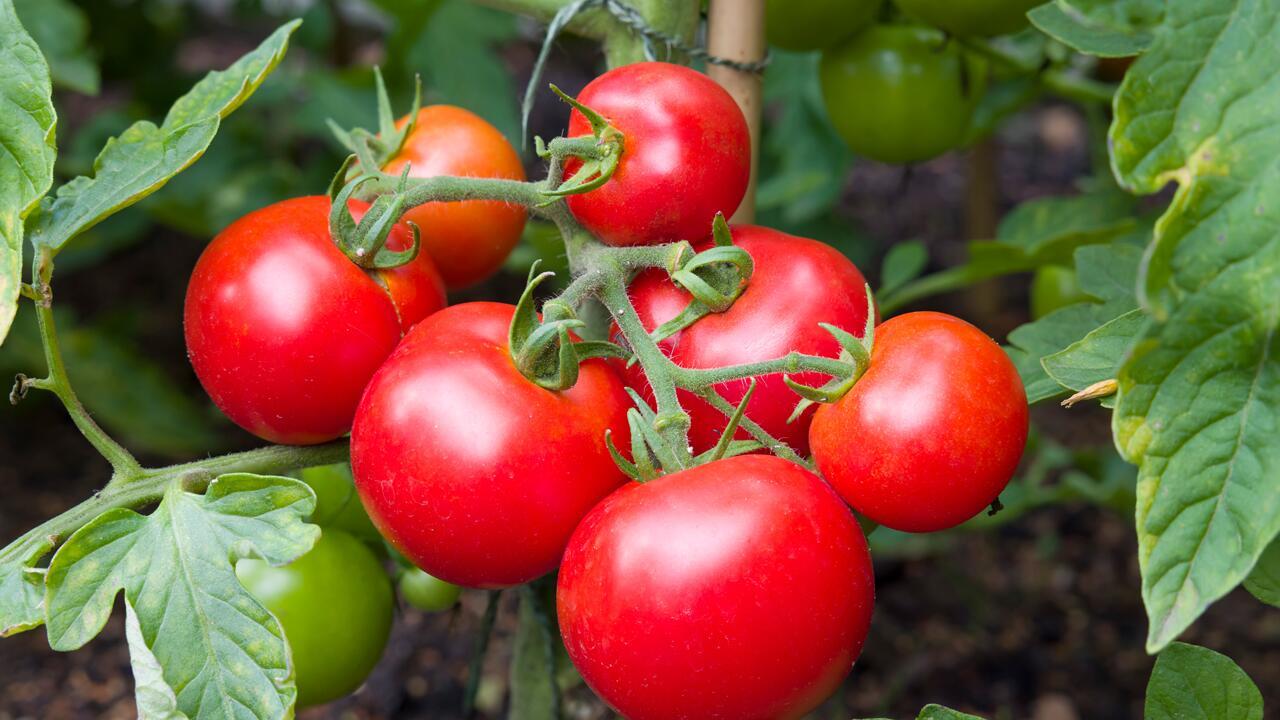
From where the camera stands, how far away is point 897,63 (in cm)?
95

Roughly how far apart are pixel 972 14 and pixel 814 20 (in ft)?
0.41

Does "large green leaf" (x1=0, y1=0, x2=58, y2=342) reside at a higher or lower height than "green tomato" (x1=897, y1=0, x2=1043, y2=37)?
higher

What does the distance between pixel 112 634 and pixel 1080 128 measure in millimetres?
2366

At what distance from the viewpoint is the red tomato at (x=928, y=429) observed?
20.6 inches

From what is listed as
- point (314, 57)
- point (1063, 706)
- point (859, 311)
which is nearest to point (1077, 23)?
point (859, 311)

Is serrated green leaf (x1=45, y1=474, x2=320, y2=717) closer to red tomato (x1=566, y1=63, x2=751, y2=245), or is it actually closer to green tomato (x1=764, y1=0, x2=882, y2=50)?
red tomato (x1=566, y1=63, x2=751, y2=245)

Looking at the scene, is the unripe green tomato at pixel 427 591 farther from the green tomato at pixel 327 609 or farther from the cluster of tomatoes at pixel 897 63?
the cluster of tomatoes at pixel 897 63

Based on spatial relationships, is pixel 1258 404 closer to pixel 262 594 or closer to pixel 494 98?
pixel 262 594

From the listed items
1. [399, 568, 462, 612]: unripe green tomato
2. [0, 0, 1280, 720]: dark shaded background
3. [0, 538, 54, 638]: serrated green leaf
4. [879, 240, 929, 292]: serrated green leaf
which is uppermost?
[0, 538, 54, 638]: serrated green leaf

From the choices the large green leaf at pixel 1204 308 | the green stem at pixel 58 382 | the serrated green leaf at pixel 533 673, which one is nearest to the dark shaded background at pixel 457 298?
the serrated green leaf at pixel 533 673

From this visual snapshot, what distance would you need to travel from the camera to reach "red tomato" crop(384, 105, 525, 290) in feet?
2.24

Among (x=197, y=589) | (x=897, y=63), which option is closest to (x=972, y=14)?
(x=897, y=63)

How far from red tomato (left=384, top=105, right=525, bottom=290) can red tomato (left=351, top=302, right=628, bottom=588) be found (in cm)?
11

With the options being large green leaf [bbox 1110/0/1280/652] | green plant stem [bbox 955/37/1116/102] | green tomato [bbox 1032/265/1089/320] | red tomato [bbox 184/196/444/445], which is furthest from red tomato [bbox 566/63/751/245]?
green tomato [bbox 1032/265/1089/320]
